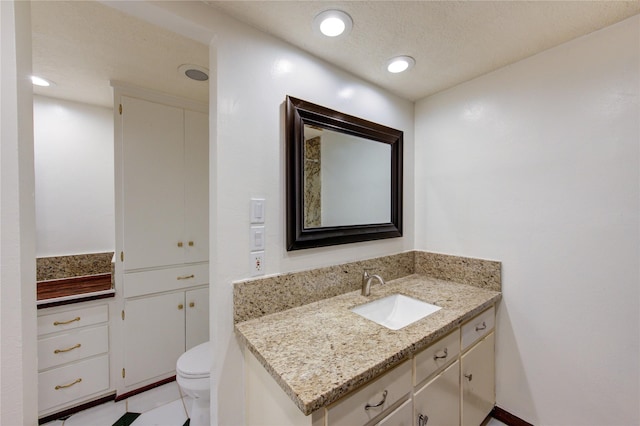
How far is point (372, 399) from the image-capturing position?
89cm

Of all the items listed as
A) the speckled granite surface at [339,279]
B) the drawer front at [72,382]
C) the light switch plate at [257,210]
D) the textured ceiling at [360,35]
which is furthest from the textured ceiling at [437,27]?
the drawer front at [72,382]

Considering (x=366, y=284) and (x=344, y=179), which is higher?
(x=344, y=179)

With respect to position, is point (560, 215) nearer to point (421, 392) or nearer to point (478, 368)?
point (478, 368)

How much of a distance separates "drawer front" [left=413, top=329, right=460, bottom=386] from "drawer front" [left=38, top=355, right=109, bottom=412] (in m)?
2.17

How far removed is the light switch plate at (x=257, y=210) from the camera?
48.4 inches

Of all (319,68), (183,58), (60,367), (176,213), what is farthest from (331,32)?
(60,367)

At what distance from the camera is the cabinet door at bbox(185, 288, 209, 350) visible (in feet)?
7.02

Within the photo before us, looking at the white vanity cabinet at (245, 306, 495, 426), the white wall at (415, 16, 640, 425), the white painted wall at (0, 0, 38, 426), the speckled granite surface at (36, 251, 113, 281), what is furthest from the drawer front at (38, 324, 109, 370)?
the white wall at (415, 16, 640, 425)

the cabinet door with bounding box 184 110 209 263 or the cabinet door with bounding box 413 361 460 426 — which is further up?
the cabinet door with bounding box 184 110 209 263

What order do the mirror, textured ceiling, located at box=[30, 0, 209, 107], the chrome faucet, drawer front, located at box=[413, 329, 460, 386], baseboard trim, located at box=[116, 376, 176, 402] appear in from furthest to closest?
1. baseboard trim, located at box=[116, 376, 176, 402]
2. the chrome faucet
3. the mirror
4. textured ceiling, located at box=[30, 0, 209, 107]
5. drawer front, located at box=[413, 329, 460, 386]

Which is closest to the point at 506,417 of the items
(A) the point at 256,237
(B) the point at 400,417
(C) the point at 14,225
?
(B) the point at 400,417

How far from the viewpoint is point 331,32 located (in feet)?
4.00

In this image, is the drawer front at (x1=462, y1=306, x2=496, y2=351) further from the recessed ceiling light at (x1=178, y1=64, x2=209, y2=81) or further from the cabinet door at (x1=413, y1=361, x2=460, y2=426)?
the recessed ceiling light at (x1=178, y1=64, x2=209, y2=81)

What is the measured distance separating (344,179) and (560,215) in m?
A: 1.22
